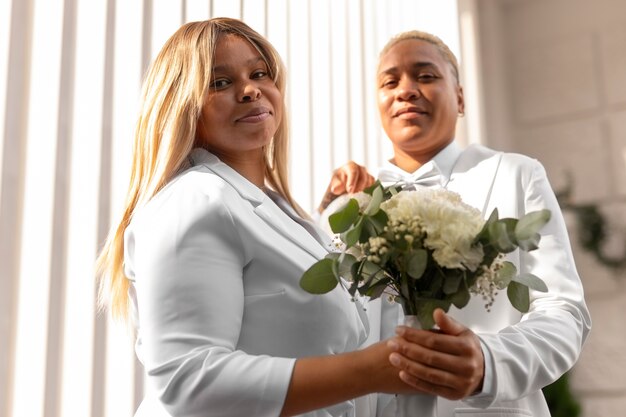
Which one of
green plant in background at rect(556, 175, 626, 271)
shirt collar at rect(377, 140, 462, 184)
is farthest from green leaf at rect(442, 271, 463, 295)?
green plant in background at rect(556, 175, 626, 271)

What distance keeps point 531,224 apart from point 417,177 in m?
0.92

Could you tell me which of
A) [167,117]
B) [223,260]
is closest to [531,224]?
[223,260]

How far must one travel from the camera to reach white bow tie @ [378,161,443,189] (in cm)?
245

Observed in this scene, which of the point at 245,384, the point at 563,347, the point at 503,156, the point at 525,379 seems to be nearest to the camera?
the point at 245,384

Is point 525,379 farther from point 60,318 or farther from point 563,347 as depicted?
point 60,318

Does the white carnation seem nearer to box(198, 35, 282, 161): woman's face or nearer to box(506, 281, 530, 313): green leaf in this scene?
box(506, 281, 530, 313): green leaf

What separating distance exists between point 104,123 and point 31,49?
12.6 inches

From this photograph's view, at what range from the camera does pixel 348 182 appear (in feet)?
8.75

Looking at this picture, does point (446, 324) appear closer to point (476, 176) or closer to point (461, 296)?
point (461, 296)

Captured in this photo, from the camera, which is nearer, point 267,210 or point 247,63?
point 267,210

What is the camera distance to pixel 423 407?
1677 millimetres

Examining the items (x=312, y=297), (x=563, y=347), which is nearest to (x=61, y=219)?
(x=312, y=297)

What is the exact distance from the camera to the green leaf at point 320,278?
167cm

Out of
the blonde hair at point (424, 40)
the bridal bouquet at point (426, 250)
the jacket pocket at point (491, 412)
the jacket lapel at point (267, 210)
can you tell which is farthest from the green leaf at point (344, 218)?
the blonde hair at point (424, 40)
